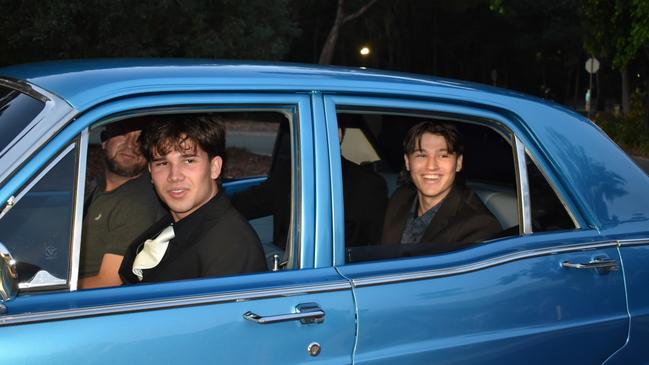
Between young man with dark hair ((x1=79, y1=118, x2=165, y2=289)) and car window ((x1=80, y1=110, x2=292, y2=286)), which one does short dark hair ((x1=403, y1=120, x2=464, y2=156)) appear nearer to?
car window ((x1=80, y1=110, x2=292, y2=286))

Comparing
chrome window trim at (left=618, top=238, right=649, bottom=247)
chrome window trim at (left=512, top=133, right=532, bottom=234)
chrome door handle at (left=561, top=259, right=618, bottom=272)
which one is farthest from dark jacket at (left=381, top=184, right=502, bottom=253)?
chrome window trim at (left=618, top=238, right=649, bottom=247)

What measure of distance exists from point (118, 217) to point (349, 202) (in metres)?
1.09

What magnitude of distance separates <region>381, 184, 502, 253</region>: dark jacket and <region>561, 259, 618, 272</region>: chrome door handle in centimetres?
35

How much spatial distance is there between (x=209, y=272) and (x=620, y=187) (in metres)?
1.56

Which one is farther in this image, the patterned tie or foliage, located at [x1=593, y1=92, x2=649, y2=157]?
foliage, located at [x1=593, y1=92, x2=649, y2=157]

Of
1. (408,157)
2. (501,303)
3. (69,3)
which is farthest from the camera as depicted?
(69,3)

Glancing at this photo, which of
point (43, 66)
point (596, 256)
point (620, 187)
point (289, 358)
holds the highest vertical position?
point (43, 66)

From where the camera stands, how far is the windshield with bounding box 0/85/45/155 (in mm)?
2078

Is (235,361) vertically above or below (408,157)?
below

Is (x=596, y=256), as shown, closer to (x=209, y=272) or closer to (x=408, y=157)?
(x=408, y=157)

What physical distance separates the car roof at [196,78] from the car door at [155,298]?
1.5 inches

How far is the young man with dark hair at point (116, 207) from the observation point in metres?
2.87

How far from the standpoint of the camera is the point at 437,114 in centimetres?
271

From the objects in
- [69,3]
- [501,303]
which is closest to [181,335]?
[501,303]
